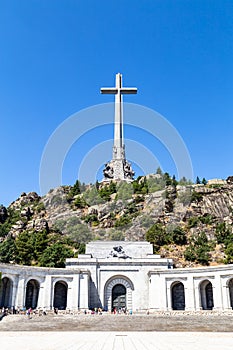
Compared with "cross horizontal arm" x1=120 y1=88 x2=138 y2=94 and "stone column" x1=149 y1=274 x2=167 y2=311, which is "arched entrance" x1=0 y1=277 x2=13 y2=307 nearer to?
"stone column" x1=149 y1=274 x2=167 y2=311

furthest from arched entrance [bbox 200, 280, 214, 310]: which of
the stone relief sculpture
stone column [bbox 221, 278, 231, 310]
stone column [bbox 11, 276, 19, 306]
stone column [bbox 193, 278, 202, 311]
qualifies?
stone column [bbox 11, 276, 19, 306]

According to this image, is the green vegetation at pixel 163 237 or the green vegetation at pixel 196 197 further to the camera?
the green vegetation at pixel 196 197

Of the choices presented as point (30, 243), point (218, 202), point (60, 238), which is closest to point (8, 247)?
point (30, 243)

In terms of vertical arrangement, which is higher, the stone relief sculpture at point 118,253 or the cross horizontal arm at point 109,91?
the cross horizontal arm at point 109,91

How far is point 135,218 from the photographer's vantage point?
70312 millimetres

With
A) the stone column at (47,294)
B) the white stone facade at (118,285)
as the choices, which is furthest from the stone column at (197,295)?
the stone column at (47,294)

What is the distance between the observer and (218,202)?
74.9 meters

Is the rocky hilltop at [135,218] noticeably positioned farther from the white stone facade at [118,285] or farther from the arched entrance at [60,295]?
the white stone facade at [118,285]

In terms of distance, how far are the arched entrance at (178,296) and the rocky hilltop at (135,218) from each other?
44.5 ft

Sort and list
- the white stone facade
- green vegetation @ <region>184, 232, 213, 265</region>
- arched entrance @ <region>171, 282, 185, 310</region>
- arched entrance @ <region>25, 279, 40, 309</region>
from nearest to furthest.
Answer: the white stone facade → arched entrance @ <region>25, 279, 40, 309</region> → arched entrance @ <region>171, 282, 185, 310</region> → green vegetation @ <region>184, 232, 213, 265</region>

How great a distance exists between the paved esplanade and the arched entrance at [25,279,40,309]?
146 feet

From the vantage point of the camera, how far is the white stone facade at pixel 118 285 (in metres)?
35.7

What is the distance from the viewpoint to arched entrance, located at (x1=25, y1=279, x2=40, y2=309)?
3875 cm

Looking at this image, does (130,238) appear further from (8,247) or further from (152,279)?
(152,279)
